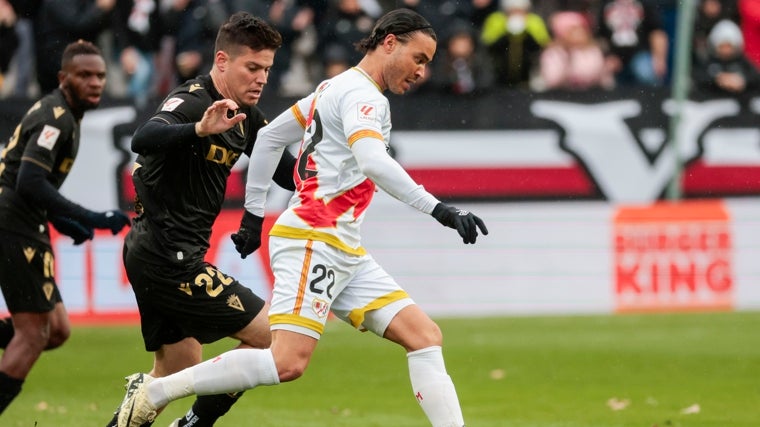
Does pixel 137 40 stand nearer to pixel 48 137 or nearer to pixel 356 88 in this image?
pixel 48 137

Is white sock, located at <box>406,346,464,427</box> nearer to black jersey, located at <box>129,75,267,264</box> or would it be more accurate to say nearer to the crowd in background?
black jersey, located at <box>129,75,267,264</box>

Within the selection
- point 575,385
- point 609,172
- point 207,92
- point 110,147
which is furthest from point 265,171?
point 609,172

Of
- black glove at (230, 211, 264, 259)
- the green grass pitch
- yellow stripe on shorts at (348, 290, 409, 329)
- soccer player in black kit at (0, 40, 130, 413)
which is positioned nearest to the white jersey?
yellow stripe on shorts at (348, 290, 409, 329)

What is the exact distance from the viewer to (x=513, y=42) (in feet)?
52.8

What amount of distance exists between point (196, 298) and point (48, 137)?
1798mm

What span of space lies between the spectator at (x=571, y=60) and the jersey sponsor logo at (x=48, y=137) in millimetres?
8924

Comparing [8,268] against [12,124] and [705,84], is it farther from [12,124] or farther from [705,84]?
[705,84]

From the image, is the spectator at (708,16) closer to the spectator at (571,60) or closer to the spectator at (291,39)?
the spectator at (571,60)

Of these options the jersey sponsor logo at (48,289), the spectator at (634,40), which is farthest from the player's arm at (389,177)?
the spectator at (634,40)

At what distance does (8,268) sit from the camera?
836cm

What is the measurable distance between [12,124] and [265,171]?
25.3 feet

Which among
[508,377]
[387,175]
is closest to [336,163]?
[387,175]

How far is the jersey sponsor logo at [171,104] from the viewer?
6785mm

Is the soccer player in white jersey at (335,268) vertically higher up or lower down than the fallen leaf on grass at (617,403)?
higher up
